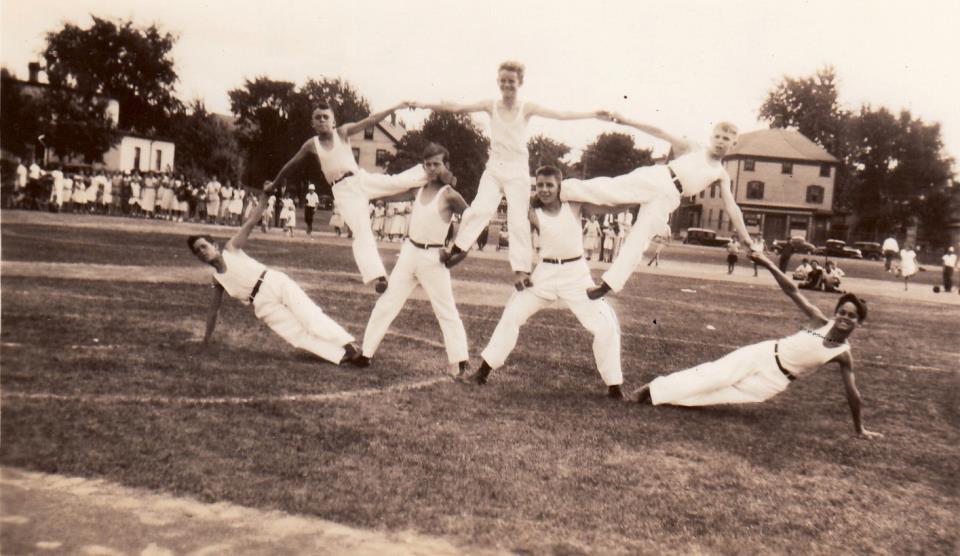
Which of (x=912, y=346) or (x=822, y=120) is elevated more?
(x=822, y=120)

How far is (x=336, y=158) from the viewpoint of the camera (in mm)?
7812

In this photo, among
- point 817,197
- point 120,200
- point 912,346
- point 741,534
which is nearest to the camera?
point 741,534

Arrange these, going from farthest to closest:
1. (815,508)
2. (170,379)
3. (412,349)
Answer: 1. (412,349)
2. (170,379)
3. (815,508)

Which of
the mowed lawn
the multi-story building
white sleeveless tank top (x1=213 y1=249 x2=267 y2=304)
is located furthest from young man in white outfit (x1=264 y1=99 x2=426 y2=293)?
the multi-story building

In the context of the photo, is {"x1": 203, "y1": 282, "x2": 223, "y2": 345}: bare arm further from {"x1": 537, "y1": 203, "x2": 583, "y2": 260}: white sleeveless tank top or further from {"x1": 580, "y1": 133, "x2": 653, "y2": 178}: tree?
{"x1": 580, "y1": 133, "x2": 653, "y2": 178}: tree

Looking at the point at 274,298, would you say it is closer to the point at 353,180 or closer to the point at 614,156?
the point at 353,180

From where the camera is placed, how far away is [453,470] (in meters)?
5.15

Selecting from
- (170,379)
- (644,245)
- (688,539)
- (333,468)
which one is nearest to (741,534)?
(688,539)

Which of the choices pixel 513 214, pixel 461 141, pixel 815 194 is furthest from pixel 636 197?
pixel 815 194

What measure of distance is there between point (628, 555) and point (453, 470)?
4.54 feet

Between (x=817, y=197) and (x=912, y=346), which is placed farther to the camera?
(x=817, y=197)

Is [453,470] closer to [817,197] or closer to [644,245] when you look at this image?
[644,245]

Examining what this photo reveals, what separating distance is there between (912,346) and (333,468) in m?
10.6

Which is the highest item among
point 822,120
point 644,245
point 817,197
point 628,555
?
point 822,120
